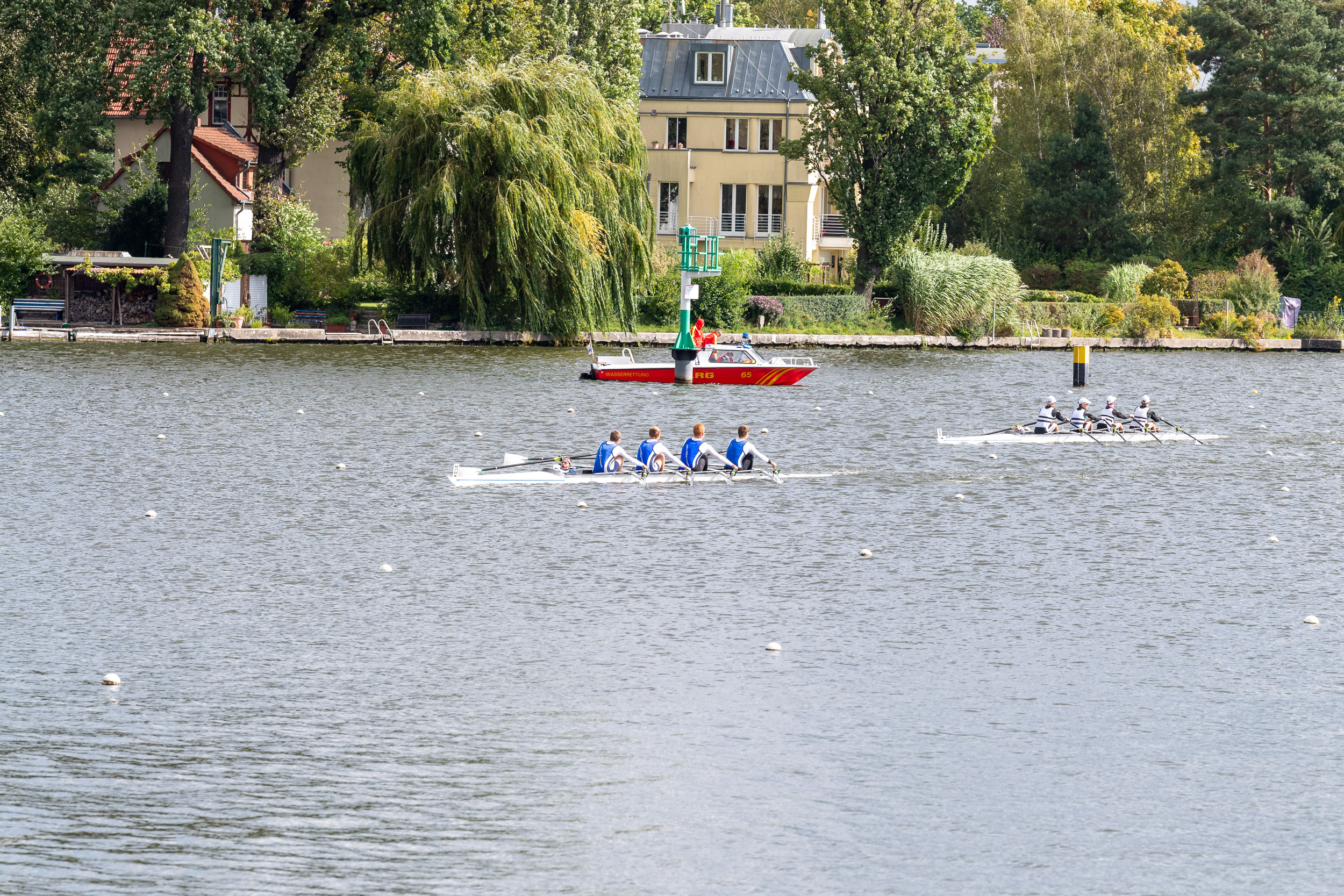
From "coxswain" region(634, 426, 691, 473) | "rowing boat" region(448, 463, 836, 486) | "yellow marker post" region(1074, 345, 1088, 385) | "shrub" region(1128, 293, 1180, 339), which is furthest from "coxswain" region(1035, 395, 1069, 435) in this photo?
"shrub" region(1128, 293, 1180, 339)

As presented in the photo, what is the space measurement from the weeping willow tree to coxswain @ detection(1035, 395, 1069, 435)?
24887mm

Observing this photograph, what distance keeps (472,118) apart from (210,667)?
45.2m

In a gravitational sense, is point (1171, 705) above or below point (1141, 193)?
below

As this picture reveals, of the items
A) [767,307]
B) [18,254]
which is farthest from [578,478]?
[18,254]

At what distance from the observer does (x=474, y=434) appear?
4097cm

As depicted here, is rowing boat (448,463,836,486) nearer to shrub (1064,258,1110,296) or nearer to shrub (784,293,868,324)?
shrub (784,293,868,324)

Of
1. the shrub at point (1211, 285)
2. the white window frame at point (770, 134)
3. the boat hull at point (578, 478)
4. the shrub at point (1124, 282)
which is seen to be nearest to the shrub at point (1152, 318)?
the shrub at point (1124, 282)

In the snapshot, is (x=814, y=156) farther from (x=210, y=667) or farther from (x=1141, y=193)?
(x=210, y=667)

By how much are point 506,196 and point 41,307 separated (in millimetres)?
22388

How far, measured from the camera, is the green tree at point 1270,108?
3337 inches

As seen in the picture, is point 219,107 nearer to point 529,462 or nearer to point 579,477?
point 529,462

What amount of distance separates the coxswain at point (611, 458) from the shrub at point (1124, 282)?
180ft

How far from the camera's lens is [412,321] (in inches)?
2672

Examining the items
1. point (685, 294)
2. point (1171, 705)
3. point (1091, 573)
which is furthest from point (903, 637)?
point (685, 294)
